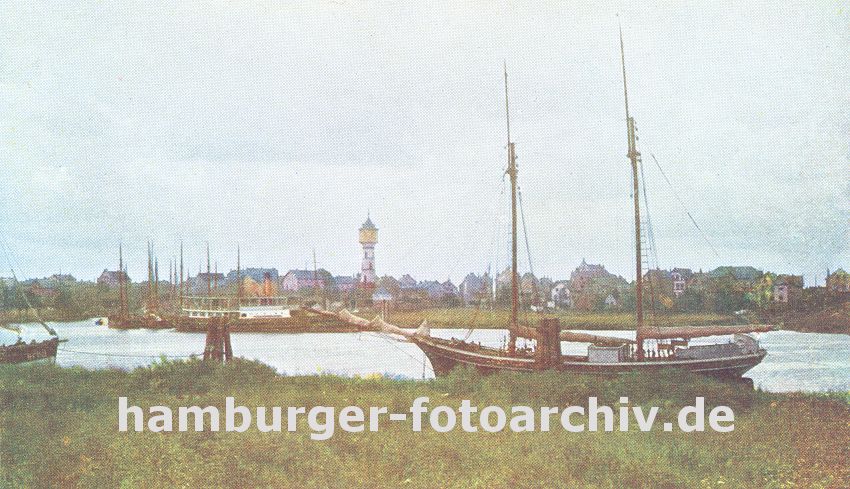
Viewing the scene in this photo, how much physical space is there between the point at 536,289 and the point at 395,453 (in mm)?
13192

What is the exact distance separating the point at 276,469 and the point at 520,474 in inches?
124

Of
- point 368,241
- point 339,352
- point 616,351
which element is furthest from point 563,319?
point 368,241

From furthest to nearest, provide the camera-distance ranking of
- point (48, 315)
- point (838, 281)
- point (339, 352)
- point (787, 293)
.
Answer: point (48, 315) → point (339, 352) → point (787, 293) → point (838, 281)

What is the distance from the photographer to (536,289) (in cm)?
2156

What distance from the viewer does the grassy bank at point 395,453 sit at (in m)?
8.44

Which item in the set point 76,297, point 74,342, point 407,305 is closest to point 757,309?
point 407,305

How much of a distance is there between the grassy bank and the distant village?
20.9 feet

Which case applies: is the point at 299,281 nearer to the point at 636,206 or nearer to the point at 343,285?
the point at 343,285

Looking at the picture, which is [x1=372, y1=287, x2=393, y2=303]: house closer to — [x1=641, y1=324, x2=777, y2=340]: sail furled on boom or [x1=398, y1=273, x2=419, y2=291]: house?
[x1=398, y1=273, x2=419, y2=291]: house

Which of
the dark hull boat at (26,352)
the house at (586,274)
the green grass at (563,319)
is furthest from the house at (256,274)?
the house at (586,274)

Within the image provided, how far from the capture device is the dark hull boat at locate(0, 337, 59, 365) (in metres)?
19.8

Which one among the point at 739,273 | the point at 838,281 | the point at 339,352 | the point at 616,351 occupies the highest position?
the point at 739,273

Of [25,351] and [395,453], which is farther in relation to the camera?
[25,351]

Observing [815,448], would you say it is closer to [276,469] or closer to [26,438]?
[276,469]
